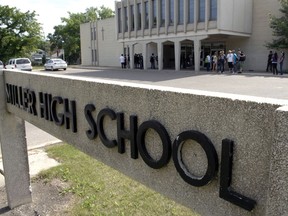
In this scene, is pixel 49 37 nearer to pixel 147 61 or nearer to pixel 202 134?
pixel 147 61

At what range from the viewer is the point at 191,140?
2.08m

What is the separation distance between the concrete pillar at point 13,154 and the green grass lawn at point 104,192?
0.80 metres

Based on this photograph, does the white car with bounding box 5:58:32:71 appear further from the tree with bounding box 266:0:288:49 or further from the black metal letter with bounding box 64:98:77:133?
the black metal letter with bounding box 64:98:77:133

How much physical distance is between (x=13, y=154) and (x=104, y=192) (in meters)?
1.68

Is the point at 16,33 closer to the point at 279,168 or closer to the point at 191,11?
the point at 191,11

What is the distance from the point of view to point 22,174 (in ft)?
17.9

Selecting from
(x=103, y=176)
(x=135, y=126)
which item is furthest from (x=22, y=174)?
(x=135, y=126)

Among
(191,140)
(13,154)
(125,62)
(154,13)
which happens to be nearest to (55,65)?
(125,62)

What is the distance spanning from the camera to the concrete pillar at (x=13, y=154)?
5.30 m

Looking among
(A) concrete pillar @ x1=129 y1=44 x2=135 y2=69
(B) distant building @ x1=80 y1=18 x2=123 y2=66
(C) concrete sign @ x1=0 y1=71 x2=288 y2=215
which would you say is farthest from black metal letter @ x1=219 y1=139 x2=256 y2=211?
(B) distant building @ x1=80 y1=18 x2=123 y2=66

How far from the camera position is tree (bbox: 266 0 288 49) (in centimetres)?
2414

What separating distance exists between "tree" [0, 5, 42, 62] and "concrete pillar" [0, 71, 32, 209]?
4452 cm

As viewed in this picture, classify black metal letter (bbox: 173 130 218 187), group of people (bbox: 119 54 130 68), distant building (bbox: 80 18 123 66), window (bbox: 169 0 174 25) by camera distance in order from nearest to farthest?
black metal letter (bbox: 173 130 218 187) → window (bbox: 169 0 174 25) → group of people (bbox: 119 54 130 68) → distant building (bbox: 80 18 123 66)

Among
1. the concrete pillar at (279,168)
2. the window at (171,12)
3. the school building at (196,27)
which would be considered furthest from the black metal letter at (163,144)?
the window at (171,12)
